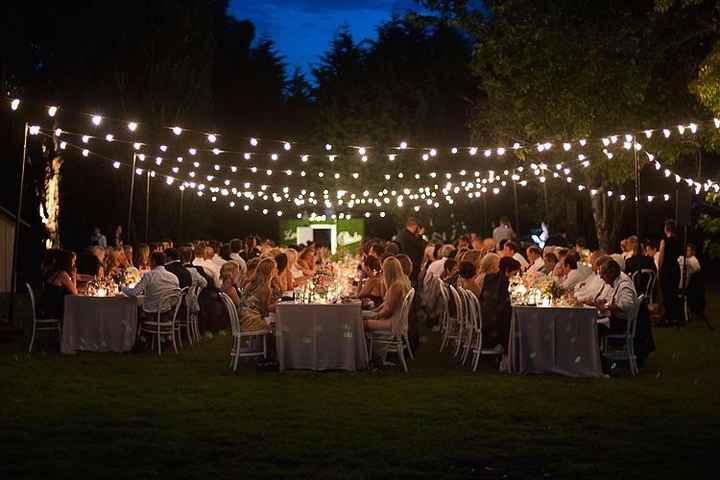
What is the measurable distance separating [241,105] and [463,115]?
9242 millimetres

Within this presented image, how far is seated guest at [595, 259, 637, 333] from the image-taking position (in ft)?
33.7

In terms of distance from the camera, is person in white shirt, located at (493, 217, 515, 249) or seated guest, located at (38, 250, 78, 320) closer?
seated guest, located at (38, 250, 78, 320)

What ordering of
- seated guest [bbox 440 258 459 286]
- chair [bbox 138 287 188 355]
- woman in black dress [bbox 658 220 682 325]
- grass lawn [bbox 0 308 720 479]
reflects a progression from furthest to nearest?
1. woman in black dress [bbox 658 220 682 325]
2. seated guest [bbox 440 258 459 286]
3. chair [bbox 138 287 188 355]
4. grass lawn [bbox 0 308 720 479]

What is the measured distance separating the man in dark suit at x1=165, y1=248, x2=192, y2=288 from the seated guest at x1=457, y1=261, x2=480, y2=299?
11.5 feet

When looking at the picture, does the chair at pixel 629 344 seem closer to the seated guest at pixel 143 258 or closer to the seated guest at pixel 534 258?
the seated guest at pixel 534 258

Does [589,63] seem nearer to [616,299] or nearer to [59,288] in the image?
[616,299]

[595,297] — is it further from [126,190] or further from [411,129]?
[411,129]

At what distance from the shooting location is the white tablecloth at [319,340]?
33.8ft

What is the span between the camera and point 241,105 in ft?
143

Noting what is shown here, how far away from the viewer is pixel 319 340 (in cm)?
1036

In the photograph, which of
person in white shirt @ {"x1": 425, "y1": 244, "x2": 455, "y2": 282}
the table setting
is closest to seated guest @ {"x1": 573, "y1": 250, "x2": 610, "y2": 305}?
the table setting

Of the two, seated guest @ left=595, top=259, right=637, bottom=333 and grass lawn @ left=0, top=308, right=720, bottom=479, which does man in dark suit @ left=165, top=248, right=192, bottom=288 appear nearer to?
grass lawn @ left=0, top=308, right=720, bottom=479

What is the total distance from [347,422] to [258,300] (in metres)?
3.36

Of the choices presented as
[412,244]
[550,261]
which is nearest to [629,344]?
[550,261]
